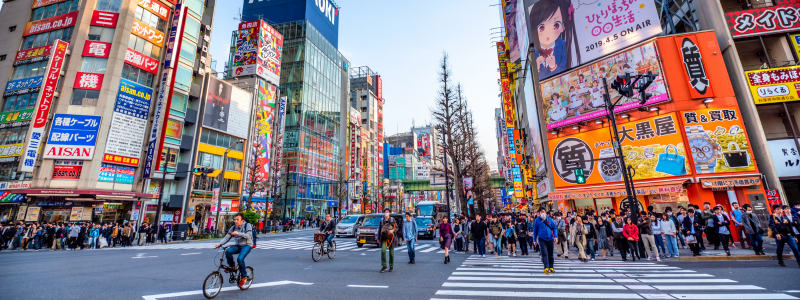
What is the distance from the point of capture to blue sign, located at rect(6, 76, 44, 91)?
27.7 m

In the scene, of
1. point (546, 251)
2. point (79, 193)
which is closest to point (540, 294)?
point (546, 251)

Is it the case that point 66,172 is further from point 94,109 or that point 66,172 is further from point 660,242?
point 660,242

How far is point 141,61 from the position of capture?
3038cm

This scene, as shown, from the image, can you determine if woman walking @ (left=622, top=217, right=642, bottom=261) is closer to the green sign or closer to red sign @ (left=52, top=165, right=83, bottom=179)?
red sign @ (left=52, top=165, right=83, bottom=179)

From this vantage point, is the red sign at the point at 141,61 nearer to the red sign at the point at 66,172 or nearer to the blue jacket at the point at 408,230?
the red sign at the point at 66,172

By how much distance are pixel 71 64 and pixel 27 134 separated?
6.39 m

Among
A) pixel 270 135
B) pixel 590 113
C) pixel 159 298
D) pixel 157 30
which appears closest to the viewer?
pixel 159 298

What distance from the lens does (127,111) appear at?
29.0 m

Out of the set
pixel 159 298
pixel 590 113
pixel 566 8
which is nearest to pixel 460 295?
pixel 159 298

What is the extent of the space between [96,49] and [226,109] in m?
12.6

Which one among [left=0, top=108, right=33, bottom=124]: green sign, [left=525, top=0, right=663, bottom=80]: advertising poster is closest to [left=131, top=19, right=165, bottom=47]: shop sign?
[left=0, top=108, right=33, bottom=124]: green sign

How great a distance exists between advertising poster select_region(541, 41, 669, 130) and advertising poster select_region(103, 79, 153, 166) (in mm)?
34977

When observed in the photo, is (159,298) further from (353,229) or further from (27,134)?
(27,134)

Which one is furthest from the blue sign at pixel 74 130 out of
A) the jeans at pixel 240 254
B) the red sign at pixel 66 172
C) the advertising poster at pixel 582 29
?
the advertising poster at pixel 582 29
